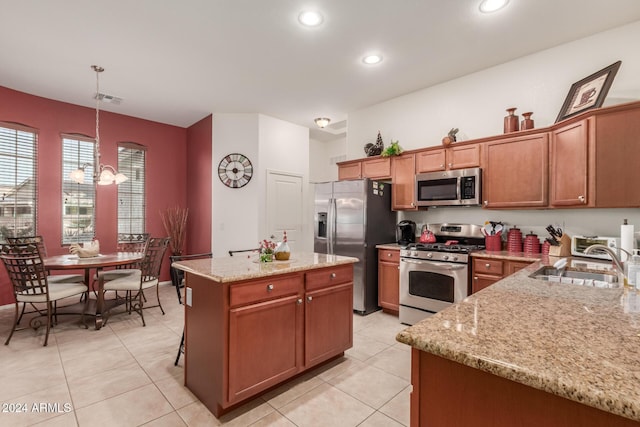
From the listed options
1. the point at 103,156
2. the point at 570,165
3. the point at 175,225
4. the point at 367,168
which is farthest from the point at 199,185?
the point at 570,165

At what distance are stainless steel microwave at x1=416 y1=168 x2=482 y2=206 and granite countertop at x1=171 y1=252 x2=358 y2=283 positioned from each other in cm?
165

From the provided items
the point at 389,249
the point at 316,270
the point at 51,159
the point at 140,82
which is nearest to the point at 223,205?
the point at 140,82

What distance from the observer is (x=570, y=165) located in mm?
2760

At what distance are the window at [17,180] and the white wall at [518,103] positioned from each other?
16.0ft

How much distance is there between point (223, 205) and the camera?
5.32m

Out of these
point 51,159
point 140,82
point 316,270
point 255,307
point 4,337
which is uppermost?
point 140,82

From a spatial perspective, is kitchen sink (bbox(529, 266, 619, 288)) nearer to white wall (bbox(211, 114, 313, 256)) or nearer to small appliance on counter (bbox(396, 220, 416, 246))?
small appliance on counter (bbox(396, 220, 416, 246))

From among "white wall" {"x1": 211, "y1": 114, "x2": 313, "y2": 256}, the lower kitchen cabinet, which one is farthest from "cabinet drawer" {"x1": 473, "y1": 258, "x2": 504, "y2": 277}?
"white wall" {"x1": 211, "y1": 114, "x2": 313, "y2": 256}

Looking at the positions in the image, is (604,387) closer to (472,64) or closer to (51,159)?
(472,64)

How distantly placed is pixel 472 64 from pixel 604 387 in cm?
372

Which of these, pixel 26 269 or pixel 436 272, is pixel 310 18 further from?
pixel 26 269

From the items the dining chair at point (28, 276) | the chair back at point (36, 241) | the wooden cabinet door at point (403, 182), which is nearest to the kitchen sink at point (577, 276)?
the wooden cabinet door at point (403, 182)

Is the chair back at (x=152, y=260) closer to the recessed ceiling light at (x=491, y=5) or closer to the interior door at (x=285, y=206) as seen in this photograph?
the interior door at (x=285, y=206)

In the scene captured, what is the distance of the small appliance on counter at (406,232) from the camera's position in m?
4.16
